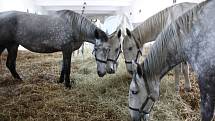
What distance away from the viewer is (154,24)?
4281 mm

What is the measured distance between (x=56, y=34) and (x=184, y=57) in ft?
8.01

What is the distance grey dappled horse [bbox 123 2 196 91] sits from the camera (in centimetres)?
407

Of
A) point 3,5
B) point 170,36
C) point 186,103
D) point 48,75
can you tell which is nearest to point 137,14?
point 3,5

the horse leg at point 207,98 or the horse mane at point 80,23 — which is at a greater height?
the horse mane at point 80,23

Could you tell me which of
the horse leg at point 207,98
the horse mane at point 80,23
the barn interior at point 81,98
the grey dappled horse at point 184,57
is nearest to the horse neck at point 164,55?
the grey dappled horse at point 184,57

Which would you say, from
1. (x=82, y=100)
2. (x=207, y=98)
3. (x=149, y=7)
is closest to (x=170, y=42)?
(x=207, y=98)

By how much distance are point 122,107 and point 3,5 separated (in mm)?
7970

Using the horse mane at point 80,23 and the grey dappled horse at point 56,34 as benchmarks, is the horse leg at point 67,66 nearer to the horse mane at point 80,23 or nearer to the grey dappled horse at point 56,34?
the grey dappled horse at point 56,34

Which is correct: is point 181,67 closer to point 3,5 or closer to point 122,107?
point 122,107

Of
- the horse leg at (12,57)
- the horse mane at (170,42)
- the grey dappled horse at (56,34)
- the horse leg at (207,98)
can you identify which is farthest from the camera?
the horse leg at (12,57)

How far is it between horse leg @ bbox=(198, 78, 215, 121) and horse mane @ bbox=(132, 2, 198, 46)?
1.96m

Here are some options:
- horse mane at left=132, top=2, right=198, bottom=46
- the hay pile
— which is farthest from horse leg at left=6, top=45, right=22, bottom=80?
horse mane at left=132, top=2, right=198, bottom=46

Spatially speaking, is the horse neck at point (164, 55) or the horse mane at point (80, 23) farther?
the horse mane at point (80, 23)

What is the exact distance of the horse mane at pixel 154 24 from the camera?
13.5ft
